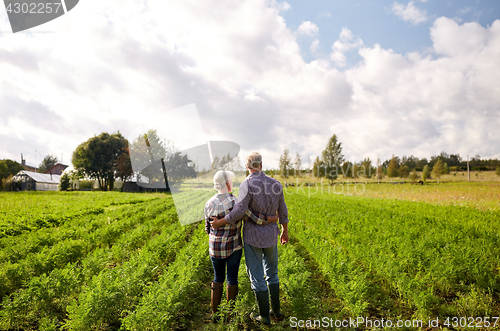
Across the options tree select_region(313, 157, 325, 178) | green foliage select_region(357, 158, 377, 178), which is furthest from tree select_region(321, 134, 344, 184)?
green foliage select_region(357, 158, 377, 178)

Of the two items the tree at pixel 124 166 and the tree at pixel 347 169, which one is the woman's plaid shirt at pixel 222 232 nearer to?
the tree at pixel 124 166

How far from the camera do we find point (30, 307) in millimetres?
3818

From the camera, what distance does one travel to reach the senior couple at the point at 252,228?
3408 millimetres

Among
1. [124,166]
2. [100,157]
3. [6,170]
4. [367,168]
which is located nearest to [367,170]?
[367,168]

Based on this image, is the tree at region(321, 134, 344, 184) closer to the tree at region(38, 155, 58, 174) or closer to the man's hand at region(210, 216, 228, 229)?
the man's hand at region(210, 216, 228, 229)

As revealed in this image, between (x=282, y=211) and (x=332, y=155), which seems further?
(x=332, y=155)

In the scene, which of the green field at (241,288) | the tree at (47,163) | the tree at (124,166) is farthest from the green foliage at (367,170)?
the tree at (47,163)

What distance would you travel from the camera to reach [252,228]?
3.45 m

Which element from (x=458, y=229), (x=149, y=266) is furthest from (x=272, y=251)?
(x=458, y=229)

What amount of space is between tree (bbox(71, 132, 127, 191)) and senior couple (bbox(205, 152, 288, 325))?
47.7 meters

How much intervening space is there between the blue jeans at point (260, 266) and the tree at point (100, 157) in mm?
48023

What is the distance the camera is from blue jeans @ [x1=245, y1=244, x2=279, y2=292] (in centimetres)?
341

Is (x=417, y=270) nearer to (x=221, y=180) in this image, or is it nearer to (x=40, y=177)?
(x=221, y=180)

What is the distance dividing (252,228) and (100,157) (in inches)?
1931
